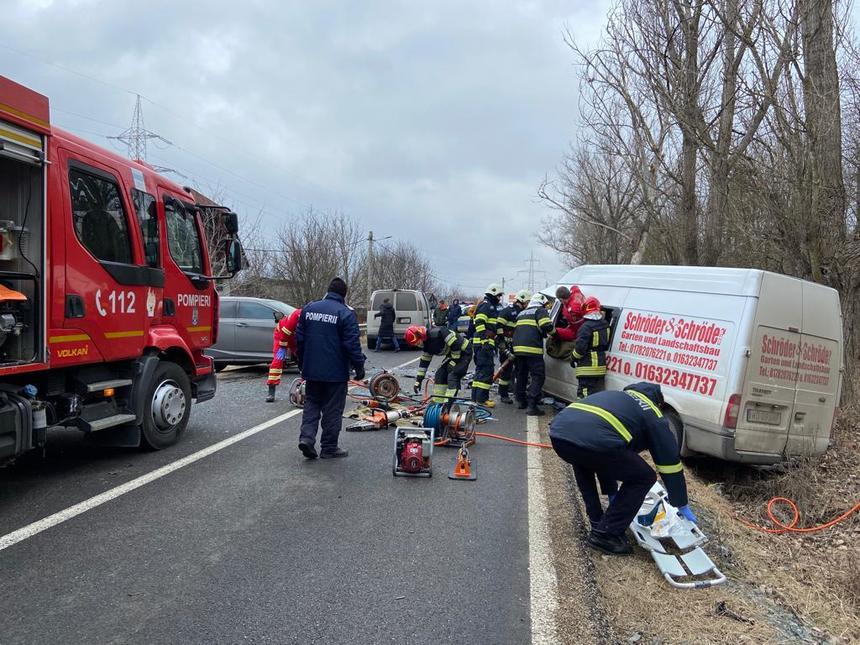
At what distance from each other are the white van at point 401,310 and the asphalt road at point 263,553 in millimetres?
13306

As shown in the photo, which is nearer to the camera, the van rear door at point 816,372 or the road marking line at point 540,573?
the road marking line at point 540,573

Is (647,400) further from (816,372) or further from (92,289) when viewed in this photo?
(92,289)

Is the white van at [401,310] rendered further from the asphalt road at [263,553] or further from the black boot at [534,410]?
the asphalt road at [263,553]

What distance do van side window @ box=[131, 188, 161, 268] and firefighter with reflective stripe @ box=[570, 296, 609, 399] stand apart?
4894 millimetres

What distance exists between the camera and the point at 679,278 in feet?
21.5

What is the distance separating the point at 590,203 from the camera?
97.1 feet

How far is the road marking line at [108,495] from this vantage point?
3873 millimetres

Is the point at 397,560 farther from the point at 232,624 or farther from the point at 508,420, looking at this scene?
the point at 508,420

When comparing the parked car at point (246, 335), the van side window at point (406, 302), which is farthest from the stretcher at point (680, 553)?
the van side window at point (406, 302)

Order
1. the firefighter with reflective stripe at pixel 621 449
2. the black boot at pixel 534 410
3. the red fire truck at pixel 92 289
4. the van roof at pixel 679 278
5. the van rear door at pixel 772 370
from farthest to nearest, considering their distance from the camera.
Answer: the black boot at pixel 534 410, the van roof at pixel 679 278, the van rear door at pixel 772 370, the red fire truck at pixel 92 289, the firefighter with reflective stripe at pixel 621 449

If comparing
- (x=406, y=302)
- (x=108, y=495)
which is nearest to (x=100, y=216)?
(x=108, y=495)

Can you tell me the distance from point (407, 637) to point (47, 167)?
13.9 ft

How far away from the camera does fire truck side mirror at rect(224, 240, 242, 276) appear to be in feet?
22.2

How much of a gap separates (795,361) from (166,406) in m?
6.30
